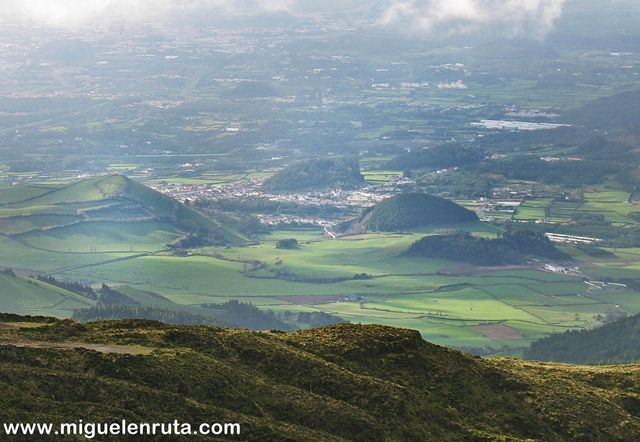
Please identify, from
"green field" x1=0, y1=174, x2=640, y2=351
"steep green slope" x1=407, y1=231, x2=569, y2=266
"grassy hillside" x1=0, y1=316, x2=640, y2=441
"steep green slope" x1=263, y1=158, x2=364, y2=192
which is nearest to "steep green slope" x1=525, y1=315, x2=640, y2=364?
"green field" x1=0, y1=174, x2=640, y2=351

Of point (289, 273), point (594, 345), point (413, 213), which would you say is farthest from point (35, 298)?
point (413, 213)

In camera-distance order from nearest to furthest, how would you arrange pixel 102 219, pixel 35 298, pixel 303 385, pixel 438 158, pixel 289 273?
pixel 303 385
pixel 35 298
pixel 289 273
pixel 102 219
pixel 438 158

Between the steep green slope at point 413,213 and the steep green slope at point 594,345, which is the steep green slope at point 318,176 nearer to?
the steep green slope at point 413,213

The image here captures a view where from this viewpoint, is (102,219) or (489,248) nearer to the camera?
(489,248)

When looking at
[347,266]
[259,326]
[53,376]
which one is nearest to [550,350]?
[259,326]

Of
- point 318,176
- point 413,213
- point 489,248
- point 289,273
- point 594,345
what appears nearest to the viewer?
point 594,345

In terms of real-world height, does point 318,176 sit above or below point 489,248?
above

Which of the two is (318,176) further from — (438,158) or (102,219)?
(102,219)
